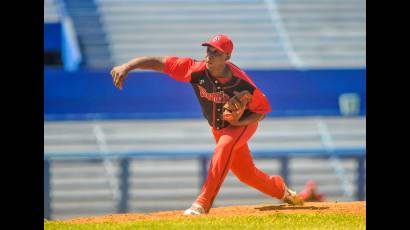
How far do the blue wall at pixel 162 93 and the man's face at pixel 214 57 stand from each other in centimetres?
573

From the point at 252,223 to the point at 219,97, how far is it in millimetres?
975

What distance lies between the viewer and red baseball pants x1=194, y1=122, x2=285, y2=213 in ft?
25.1

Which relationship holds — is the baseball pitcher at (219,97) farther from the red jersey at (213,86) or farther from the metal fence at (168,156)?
the metal fence at (168,156)

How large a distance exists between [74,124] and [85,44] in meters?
1.45

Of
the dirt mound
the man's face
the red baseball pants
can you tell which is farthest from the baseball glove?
the dirt mound

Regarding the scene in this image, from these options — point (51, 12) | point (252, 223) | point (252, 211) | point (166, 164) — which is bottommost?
point (166, 164)

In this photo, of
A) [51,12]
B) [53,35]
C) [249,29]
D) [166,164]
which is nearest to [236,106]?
[166,164]

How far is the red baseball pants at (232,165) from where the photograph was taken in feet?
25.1

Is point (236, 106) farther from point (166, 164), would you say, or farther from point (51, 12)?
point (51, 12)

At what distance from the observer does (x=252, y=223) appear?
7348 mm

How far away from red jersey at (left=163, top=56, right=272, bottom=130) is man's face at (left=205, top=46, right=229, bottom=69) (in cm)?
11

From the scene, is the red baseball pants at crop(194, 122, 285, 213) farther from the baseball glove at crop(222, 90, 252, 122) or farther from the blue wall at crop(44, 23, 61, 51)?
the blue wall at crop(44, 23, 61, 51)

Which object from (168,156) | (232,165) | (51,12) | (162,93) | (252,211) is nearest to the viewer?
(232,165)
